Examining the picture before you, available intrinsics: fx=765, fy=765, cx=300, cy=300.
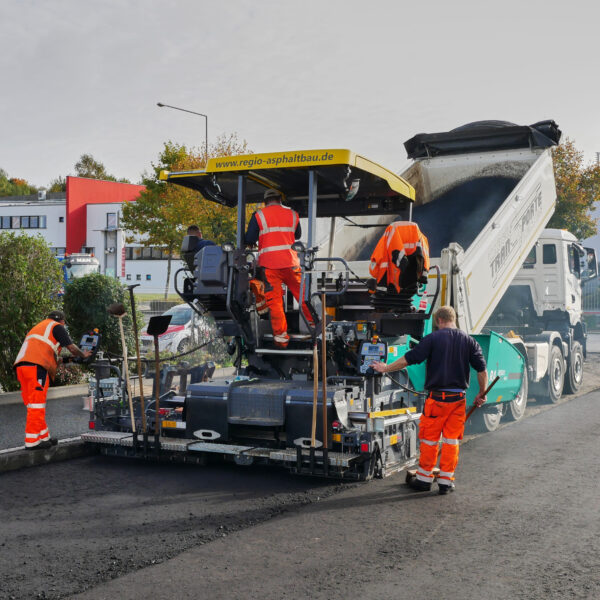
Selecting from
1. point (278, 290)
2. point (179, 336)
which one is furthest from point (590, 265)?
point (278, 290)

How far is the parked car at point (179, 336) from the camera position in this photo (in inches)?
623

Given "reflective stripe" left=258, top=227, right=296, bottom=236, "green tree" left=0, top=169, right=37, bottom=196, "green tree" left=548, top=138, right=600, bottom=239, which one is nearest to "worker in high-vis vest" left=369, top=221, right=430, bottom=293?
"reflective stripe" left=258, top=227, right=296, bottom=236

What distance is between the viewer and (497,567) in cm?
434

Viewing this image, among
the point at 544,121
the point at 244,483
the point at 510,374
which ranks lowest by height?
the point at 244,483

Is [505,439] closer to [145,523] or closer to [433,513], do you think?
[433,513]

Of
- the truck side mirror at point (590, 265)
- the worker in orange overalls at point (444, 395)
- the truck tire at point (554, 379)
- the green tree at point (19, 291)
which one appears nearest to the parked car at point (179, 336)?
the green tree at point (19, 291)

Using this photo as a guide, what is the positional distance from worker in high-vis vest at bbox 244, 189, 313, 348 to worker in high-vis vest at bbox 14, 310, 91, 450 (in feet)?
6.89

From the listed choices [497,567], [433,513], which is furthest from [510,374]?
[497,567]

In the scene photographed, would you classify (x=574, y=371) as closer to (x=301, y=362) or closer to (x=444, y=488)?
(x=301, y=362)

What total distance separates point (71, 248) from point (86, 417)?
4623 cm

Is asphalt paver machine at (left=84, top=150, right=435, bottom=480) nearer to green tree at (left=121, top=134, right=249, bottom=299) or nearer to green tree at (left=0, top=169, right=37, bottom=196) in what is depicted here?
green tree at (left=121, top=134, right=249, bottom=299)

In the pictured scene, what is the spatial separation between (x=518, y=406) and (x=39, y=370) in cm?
599

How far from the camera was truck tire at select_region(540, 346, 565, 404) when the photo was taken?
11391 mm

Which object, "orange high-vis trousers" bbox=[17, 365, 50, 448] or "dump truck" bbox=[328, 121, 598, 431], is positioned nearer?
"orange high-vis trousers" bbox=[17, 365, 50, 448]
